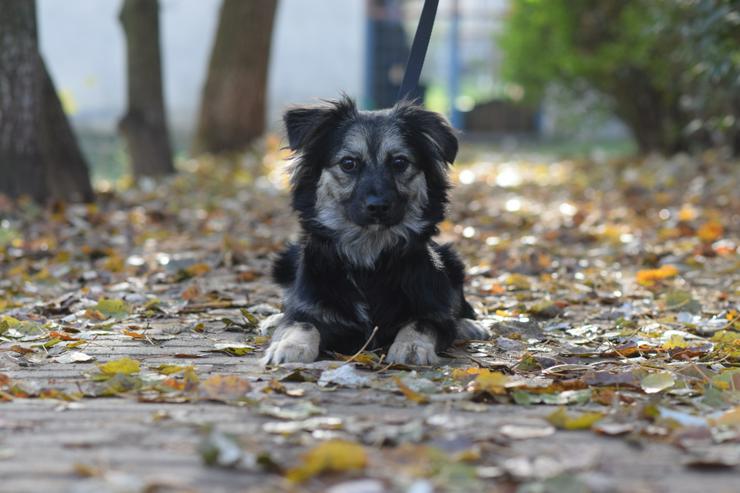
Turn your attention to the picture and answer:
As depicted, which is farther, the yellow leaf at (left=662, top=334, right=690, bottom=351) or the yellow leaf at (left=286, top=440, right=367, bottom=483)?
the yellow leaf at (left=662, top=334, right=690, bottom=351)

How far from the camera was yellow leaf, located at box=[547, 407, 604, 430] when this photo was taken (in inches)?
131

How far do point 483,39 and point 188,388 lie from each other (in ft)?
90.4

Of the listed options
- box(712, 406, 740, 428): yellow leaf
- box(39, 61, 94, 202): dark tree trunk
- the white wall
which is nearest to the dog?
box(712, 406, 740, 428): yellow leaf

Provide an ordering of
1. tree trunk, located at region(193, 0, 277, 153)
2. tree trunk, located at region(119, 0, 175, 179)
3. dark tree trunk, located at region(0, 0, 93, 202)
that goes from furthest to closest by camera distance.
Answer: tree trunk, located at region(193, 0, 277, 153) → tree trunk, located at region(119, 0, 175, 179) → dark tree trunk, located at region(0, 0, 93, 202)

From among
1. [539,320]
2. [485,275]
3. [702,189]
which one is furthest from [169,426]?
[702,189]

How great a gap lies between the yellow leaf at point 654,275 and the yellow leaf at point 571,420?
3.39m

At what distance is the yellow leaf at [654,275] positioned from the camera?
21.7ft

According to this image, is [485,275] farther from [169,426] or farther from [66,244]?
[169,426]

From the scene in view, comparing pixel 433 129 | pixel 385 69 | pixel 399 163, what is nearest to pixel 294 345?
pixel 399 163

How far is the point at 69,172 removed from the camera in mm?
10062

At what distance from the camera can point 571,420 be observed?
3.34 m

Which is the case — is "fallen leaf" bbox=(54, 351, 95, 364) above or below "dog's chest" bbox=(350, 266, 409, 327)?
below

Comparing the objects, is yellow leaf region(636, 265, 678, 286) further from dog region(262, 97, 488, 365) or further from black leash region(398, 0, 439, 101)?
black leash region(398, 0, 439, 101)

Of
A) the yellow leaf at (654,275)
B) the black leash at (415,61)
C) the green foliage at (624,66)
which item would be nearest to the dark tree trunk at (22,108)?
the black leash at (415,61)
